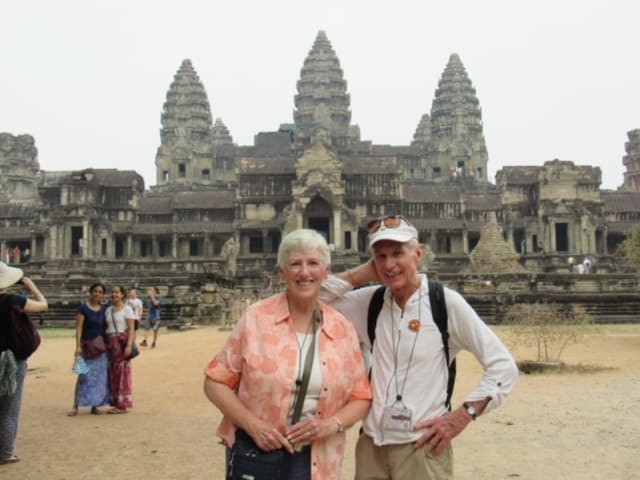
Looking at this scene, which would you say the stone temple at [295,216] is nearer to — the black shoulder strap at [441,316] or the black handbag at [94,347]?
the black handbag at [94,347]

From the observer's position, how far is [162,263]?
170 feet

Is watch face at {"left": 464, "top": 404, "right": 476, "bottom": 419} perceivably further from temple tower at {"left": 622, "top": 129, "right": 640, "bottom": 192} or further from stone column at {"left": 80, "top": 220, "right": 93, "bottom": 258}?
temple tower at {"left": 622, "top": 129, "right": 640, "bottom": 192}

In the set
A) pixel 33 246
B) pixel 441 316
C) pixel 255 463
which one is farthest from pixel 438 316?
pixel 33 246

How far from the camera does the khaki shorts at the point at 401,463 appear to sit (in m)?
3.87

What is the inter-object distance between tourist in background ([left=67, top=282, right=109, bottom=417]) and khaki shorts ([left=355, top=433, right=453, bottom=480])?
686 cm

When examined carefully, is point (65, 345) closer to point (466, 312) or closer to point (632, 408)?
point (632, 408)

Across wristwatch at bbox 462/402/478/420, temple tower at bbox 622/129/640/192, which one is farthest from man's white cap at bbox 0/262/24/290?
temple tower at bbox 622/129/640/192

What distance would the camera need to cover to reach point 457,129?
74.4 meters

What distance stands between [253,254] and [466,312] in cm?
4738

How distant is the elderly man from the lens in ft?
12.8

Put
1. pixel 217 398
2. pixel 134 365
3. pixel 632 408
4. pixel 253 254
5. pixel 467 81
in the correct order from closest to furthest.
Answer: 1. pixel 217 398
2. pixel 632 408
3. pixel 134 365
4. pixel 253 254
5. pixel 467 81

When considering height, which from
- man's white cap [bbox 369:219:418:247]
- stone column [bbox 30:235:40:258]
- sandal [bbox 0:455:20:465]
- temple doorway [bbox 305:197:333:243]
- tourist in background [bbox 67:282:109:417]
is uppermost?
temple doorway [bbox 305:197:333:243]

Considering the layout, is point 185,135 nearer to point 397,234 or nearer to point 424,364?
point 397,234

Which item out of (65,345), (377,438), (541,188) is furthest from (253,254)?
(377,438)
